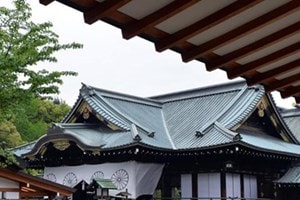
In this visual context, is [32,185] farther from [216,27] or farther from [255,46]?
[216,27]

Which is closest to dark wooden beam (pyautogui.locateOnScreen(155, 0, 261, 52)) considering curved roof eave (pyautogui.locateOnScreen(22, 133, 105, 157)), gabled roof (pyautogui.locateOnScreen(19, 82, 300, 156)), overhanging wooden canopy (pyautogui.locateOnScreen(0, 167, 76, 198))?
overhanging wooden canopy (pyautogui.locateOnScreen(0, 167, 76, 198))

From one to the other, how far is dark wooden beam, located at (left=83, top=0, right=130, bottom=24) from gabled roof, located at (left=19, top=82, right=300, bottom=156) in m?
11.1

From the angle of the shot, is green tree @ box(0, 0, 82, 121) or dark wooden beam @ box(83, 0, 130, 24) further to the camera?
green tree @ box(0, 0, 82, 121)

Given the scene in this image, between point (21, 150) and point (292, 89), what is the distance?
1452 centimetres

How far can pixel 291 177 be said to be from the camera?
1522 cm

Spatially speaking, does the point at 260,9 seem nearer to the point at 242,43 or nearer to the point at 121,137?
the point at 242,43

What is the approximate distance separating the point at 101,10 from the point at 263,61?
121 cm

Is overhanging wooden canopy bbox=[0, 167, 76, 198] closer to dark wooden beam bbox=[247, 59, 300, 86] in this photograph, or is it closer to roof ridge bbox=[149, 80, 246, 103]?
roof ridge bbox=[149, 80, 246, 103]

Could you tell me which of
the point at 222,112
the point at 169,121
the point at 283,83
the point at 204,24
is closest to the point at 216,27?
the point at 204,24

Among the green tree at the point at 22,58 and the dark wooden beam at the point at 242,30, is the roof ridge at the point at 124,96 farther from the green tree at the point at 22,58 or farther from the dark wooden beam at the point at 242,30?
the dark wooden beam at the point at 242,30

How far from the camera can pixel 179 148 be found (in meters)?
14.4

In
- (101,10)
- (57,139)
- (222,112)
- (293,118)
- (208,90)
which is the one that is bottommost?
(101,10)

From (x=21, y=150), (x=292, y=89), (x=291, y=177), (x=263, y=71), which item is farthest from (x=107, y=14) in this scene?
(x=21, y=150)

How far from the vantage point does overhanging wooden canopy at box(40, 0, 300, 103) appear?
82.4 inches
